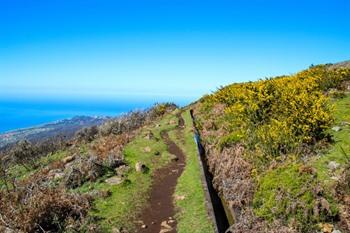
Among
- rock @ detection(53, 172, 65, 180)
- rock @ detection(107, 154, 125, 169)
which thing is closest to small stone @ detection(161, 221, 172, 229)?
rock @ detection(53, 172, 65, 180)

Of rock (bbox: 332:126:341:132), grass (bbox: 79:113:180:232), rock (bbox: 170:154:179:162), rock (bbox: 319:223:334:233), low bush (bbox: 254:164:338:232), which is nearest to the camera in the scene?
rock (bbox: 319:223:334:233)

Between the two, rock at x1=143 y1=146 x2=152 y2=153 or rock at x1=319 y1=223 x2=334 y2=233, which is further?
rock at x1=143 y1=146 x2=152 y2=153

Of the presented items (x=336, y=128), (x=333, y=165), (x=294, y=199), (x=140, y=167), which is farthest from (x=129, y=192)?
(x=336, y=128)

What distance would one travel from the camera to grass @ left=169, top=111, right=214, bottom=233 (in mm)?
Result: 13859

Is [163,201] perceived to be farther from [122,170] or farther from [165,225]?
[122,170]

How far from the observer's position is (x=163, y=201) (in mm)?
16969

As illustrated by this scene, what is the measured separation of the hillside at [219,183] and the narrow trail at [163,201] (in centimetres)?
4

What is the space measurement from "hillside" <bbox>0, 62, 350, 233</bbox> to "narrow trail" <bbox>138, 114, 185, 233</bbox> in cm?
4

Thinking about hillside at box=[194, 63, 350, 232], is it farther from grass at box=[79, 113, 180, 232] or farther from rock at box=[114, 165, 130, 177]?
rock at box=[114, 165, 130, 177]

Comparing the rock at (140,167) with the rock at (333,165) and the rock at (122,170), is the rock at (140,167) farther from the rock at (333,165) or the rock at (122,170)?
the rock at (333,165)

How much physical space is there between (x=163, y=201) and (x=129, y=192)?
187 centimetres

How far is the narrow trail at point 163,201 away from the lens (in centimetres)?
1419

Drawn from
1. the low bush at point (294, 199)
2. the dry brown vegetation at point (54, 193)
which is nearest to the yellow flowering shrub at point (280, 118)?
the low bush at point (294, 199)

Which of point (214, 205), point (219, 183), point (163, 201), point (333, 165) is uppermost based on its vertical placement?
point (333, 165)
